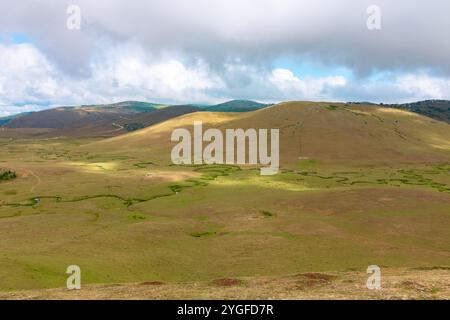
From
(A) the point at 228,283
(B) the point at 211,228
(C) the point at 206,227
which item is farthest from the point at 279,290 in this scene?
(C) the point at 206,227

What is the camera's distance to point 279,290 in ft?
94.1

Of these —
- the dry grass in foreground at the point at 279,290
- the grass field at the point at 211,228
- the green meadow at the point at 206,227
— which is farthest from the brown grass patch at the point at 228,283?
the green meadow at the point at 206,227

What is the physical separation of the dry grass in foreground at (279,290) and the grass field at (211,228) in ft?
1.34

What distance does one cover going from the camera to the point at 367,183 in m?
115

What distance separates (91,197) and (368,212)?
59325mm

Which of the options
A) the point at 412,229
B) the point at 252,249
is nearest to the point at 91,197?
the point at 252,249

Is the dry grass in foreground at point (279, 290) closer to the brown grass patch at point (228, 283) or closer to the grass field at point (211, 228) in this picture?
the brown grass patch at point (228, 283)

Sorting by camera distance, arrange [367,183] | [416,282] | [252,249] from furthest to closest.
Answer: [367,183]
[252,249]
[416,282]

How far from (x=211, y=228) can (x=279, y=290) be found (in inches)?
1530

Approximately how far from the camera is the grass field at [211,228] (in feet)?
140

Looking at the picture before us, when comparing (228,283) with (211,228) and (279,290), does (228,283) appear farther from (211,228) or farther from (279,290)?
(211,228)

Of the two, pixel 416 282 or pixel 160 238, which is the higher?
pixel 416 282

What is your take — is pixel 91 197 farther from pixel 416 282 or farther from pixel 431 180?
pixel 431 180

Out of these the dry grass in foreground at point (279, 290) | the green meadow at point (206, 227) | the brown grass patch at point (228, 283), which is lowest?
the green meadow at point (206, 227)
